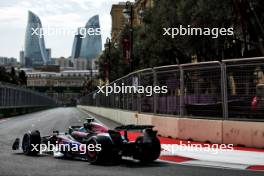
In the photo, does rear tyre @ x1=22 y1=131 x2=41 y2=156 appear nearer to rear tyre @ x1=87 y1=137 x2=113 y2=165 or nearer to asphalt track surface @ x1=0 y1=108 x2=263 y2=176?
asphalt track surface @ x1=0 y1=108 x2=263 y2=176

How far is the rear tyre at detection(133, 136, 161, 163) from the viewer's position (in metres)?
11.2

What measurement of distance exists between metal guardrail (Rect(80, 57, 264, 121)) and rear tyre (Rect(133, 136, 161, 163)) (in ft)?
13.2

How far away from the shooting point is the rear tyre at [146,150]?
11.2 metres

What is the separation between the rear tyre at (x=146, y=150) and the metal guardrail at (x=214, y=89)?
403 cm

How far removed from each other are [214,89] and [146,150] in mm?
5052

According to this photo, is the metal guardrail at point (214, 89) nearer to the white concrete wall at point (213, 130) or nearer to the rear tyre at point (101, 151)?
the white concrete wall at point (213, 130)

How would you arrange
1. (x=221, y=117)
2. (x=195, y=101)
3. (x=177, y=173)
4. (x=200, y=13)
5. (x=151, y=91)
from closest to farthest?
1. (x=177, y=173)
2. (x=221, y=117)
3. (x=195, y=101)
4. (x=151, y=91)
5. (x=200, y=13)

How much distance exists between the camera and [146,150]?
444 inches

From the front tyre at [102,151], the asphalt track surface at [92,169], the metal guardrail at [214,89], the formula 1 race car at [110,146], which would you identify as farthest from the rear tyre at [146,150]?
the metal guardrail at [214,89]

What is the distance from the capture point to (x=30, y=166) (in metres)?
11.0

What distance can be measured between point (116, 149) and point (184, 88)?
21.9ft

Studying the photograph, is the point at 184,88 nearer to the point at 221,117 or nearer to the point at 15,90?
the point at 221,117

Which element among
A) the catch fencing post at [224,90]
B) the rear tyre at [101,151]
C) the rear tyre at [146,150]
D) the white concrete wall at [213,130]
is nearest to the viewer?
the rear tyre at [101,151]

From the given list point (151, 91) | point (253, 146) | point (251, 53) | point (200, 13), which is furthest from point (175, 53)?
point (253, 146)
